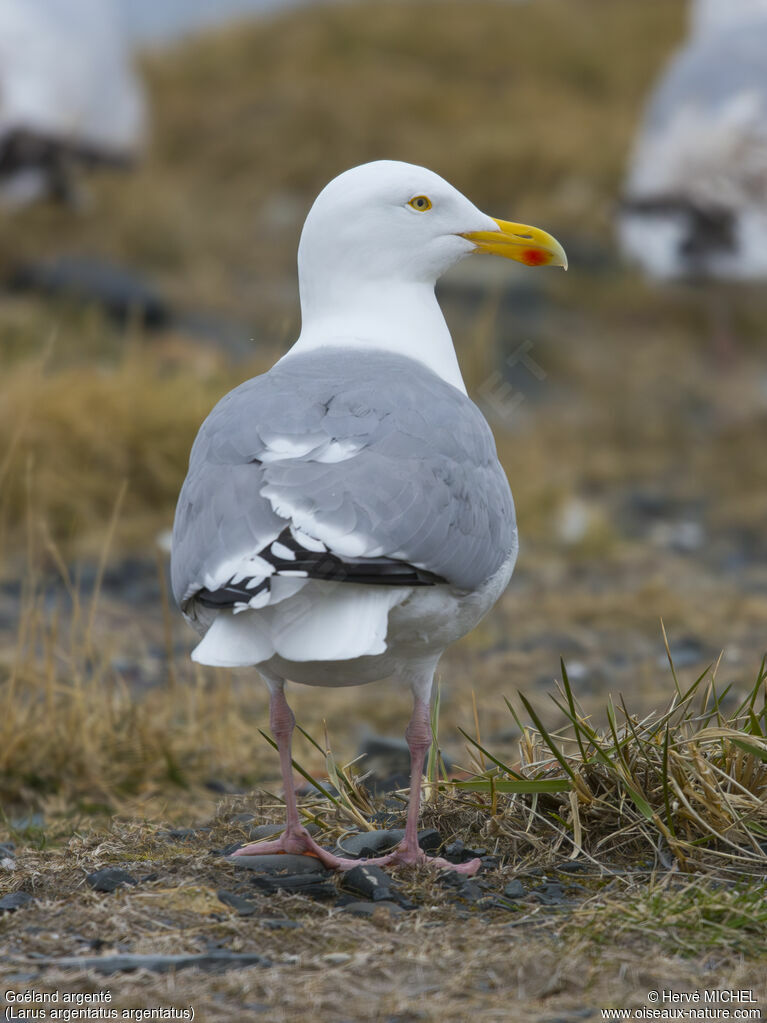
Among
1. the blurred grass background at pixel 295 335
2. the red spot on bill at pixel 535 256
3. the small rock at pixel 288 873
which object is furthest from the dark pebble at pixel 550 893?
the red spot on bill at pixel 535 256

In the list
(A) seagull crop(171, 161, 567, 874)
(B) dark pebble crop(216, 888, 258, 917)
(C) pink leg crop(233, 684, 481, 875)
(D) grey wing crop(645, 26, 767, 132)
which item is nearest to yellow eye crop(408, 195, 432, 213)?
(A) seagull crop(171, 161, 567, 874)

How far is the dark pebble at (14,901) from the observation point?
8.19ft

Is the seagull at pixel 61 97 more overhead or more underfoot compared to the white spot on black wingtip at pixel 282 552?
more overhead

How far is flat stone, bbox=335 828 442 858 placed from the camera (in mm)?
2832

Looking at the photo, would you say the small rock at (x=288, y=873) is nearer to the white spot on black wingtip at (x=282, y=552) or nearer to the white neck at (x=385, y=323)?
the white spot on black wingtip at (x=282, y=552)

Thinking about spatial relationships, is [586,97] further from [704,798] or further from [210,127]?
[704,798]

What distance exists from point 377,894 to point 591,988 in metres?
0.52

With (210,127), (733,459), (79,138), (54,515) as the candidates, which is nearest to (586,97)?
(210,127)

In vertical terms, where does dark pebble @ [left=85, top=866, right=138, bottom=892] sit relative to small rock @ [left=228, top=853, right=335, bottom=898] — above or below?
above

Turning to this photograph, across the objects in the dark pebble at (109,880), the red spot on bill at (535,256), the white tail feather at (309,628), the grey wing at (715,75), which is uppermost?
the grey wing at (715,75)
